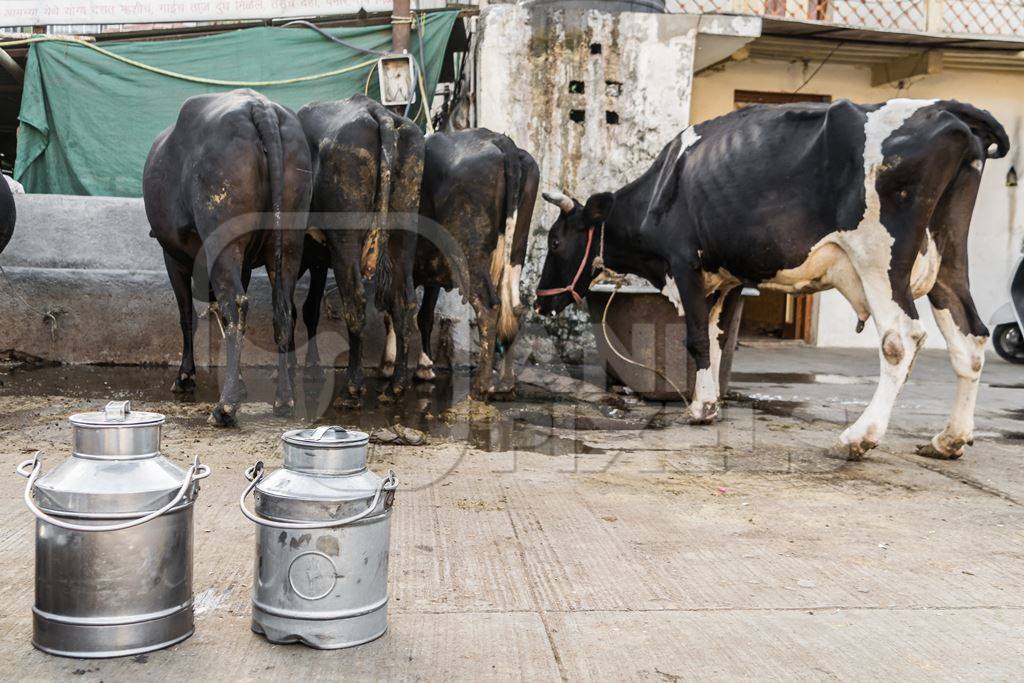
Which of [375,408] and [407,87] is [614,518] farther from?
[407,87]

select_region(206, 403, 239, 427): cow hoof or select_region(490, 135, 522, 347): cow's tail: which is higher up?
select_region(490, 135, 522, 347): cow's tail

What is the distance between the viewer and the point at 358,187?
228 inches

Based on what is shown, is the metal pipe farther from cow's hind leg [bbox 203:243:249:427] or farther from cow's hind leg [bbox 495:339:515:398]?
cow's hind leg [bbox 203:243:249:427]

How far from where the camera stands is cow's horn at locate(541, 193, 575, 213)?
667cm

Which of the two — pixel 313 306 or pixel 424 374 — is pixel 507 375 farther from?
pixel 313 306

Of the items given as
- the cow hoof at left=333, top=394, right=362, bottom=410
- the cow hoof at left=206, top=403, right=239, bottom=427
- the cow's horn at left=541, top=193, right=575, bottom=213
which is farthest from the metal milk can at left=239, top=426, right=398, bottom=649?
the cow's horn at left=541, top=193, right=575, bottom=213

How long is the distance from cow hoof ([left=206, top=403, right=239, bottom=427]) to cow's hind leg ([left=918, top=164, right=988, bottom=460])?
12.4ft

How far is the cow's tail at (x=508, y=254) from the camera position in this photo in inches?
247

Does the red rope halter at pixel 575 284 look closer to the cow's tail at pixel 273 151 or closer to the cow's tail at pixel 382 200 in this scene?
the cow's tail at pixel 382 200

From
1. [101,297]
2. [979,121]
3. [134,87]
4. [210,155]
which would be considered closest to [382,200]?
[210,155]

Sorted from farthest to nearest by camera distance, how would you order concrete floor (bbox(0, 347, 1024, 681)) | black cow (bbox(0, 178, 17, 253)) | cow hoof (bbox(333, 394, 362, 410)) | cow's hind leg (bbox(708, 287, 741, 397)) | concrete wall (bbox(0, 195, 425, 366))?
concrete wall (bbox(0, 195, 425, 366)) → black cow (bbox(0, 178, 17, 253)) → cow's hind leg (bbox(708, 287, 741, 397)) → cow hoof (bbox(333, 394, 362, 410)) → concrete floor (bbox(0, 347, 1024, 681))

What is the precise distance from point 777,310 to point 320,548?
41.7 feet

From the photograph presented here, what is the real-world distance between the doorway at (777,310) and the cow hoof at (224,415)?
7992 millimetres

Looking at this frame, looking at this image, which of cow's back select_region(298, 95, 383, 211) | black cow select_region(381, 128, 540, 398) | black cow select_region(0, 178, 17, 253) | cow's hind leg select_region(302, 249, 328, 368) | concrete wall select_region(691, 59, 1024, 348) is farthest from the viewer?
concrete wall select_region(691, 59, 1024, 348)
